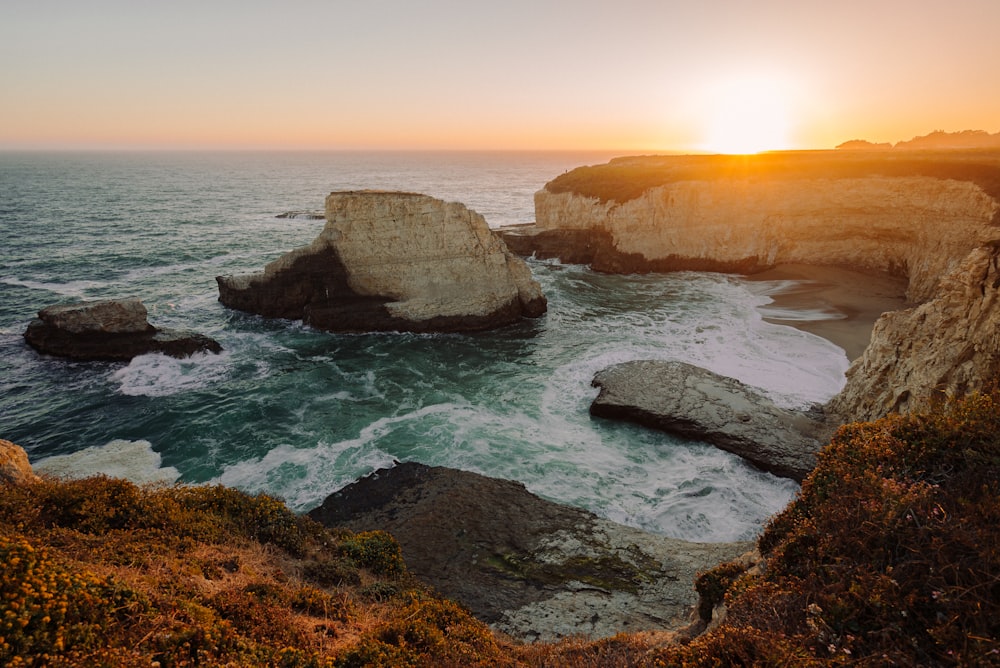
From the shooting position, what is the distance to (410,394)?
22.2m

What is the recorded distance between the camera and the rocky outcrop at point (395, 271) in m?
29.0

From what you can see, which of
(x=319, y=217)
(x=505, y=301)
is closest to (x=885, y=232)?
(x=505, y=301)

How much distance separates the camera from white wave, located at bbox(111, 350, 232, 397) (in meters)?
22.2

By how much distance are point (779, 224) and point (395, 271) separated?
33084 millimetres

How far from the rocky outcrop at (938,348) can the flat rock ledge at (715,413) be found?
2045 mm

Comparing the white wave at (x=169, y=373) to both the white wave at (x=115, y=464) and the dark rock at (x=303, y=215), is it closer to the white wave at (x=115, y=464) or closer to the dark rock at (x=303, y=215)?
the white wave at (x=115, y=464)

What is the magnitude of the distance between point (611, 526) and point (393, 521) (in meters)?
6.09

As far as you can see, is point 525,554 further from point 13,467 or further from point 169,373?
point 169,373

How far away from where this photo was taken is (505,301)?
30906mm

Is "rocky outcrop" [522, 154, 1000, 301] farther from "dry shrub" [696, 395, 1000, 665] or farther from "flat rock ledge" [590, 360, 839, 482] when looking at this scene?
"dry shrub" [696, 395, 1000, 665]

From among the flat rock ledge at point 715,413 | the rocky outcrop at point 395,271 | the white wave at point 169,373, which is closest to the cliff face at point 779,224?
the rocky outcrop at point 395,271

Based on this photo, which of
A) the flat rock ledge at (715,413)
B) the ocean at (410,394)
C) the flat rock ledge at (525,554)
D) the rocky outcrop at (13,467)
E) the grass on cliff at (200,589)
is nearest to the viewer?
the grass on cliff at (200,589)

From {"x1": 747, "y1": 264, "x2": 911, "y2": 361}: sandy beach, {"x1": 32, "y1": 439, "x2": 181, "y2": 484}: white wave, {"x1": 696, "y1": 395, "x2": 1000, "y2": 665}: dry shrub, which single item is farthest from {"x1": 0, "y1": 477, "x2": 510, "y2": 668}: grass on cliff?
{"x1": 747, "y1": 264, "x2": 911, "y2": 361}: sandy beach

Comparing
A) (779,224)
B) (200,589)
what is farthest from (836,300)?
(200,589)
